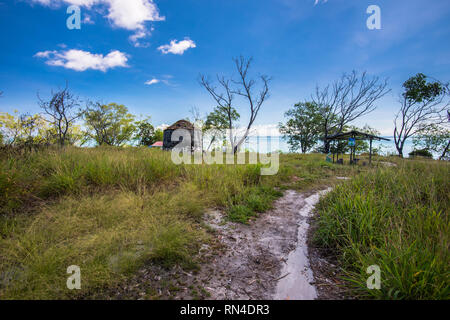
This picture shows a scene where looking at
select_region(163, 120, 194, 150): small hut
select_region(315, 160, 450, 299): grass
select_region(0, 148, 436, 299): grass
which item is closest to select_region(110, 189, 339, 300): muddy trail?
select_region(0, 148, 436, 299): grass

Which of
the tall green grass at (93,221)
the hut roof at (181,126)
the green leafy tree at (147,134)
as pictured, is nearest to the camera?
the tall green grass at (93,221)

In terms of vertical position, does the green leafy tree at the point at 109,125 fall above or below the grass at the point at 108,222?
above

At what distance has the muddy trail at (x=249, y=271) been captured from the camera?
1719 millimetres

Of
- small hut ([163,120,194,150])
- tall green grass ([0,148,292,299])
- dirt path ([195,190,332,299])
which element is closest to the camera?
tall green grass ([0,148,292,299])

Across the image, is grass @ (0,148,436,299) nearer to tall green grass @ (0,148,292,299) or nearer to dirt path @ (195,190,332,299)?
tall green grass @ (0,148,292,299)

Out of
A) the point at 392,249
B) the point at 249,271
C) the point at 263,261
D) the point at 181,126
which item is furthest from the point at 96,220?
the point at 181,126

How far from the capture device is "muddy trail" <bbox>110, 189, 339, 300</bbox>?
5.64 feet

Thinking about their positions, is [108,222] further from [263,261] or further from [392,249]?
[392,249]

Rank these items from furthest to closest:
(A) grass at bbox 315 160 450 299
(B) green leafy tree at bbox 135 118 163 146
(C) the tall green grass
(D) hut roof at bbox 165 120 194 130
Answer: (B) green leafy tree at bbox 135 118 163 146 < (D) hut roof at bbox 165 120 194 130 < (C) the tall green grass < (A) grass at bbox 315 160 450 299

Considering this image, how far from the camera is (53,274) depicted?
1.63 metres

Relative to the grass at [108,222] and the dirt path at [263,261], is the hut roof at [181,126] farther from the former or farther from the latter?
the dirt path at [263,261]

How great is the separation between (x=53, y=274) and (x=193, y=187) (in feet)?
9.09

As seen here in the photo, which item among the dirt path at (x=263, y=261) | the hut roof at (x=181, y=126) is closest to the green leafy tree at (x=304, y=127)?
the hut roof at (x=181, y=126)

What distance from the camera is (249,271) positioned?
6.82ft
